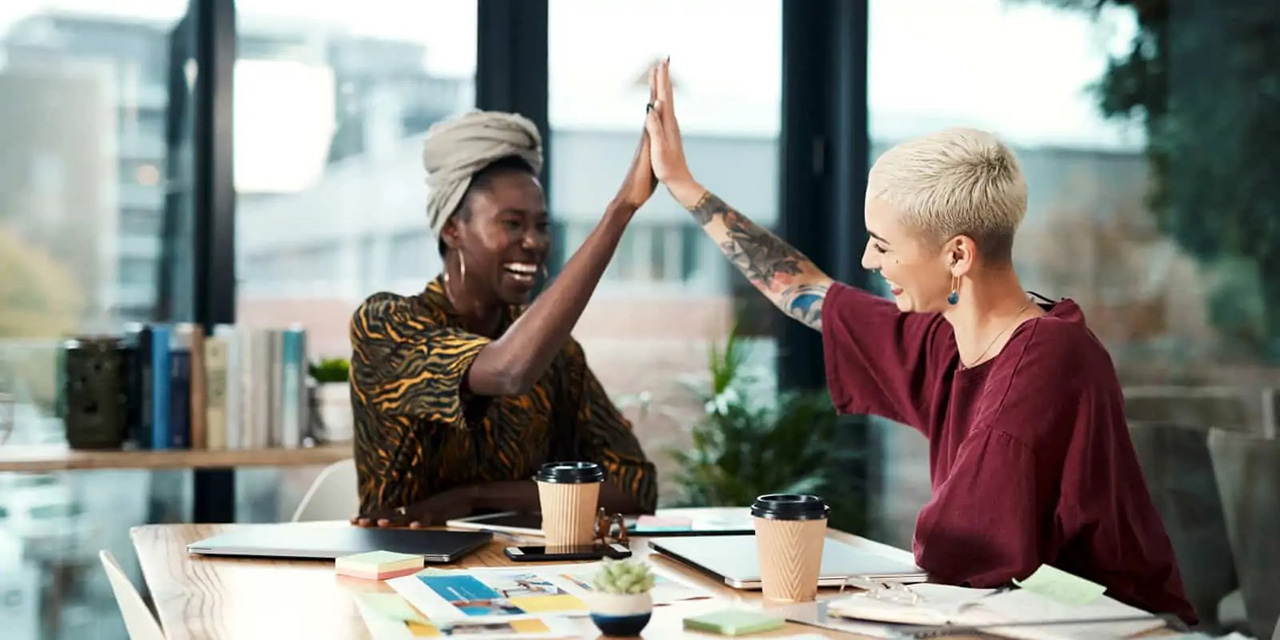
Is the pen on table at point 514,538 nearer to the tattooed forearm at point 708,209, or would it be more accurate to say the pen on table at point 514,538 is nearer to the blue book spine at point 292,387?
the tattooed forearm at point 708,209

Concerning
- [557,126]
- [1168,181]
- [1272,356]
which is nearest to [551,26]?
[557,126]

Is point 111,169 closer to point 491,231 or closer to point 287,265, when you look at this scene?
point 287,265

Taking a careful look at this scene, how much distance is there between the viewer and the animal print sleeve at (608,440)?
2.60m

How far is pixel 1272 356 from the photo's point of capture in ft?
11.6

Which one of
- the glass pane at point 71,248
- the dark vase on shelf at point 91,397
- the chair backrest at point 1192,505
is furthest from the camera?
the glass pane at point 71,248

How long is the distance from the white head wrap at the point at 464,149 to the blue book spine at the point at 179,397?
1.39 m

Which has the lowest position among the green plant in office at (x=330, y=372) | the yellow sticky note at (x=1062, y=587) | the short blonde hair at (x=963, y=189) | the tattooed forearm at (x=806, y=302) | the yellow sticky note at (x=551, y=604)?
the yellow sticky note at (x=551, y=604)

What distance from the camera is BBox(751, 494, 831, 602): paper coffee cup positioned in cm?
165

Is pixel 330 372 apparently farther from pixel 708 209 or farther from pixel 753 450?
pixel 708 209

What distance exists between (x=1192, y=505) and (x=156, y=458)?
2.70m

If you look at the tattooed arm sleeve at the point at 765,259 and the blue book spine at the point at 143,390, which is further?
the blue book spine at the point at 143,390

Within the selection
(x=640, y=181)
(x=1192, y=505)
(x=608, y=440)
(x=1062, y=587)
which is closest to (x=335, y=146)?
(x=608, y=440)

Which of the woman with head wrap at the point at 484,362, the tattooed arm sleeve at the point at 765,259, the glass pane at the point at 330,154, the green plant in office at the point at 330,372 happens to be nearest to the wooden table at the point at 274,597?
the woman with head wrap at the point at 484,362

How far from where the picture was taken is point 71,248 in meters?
4.20
